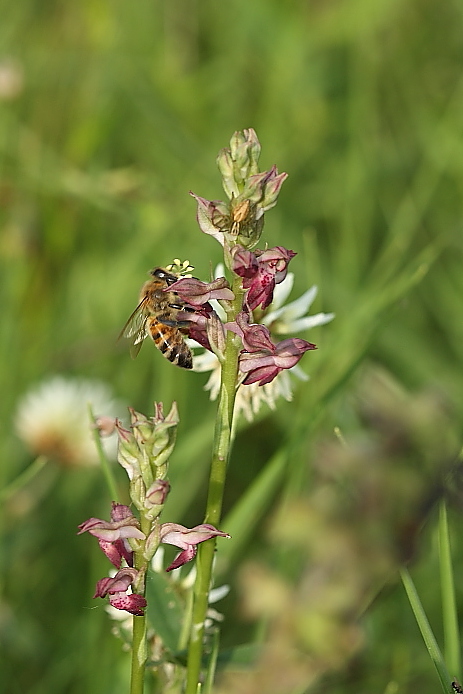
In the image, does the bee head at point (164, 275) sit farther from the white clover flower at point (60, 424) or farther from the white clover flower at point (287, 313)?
the white clover flower at point (60, 424)

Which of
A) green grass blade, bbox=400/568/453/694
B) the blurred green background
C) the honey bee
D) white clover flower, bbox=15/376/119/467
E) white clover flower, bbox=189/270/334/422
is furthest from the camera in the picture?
white clover flower, bbox=15/376/119/467

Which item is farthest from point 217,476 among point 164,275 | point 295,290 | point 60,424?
point 295,290

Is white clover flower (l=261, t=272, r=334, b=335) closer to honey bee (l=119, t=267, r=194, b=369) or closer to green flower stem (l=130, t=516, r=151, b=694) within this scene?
honey bee (l=119, t=267, r=194, b=369)

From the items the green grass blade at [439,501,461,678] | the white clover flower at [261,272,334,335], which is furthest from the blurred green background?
the white clover flower at [261,272,334,335]

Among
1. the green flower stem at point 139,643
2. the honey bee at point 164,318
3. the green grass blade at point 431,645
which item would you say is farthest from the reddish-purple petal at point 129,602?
the honey bee at point 164,318

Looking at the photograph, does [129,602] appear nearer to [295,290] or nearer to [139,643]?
[139,643]

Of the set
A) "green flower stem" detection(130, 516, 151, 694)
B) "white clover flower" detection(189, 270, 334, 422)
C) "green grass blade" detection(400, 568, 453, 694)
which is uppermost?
"white clover flower" detection(189, 270, 334, 422)

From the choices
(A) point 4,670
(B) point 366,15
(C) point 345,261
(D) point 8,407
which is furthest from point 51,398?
(B) point 366,15
